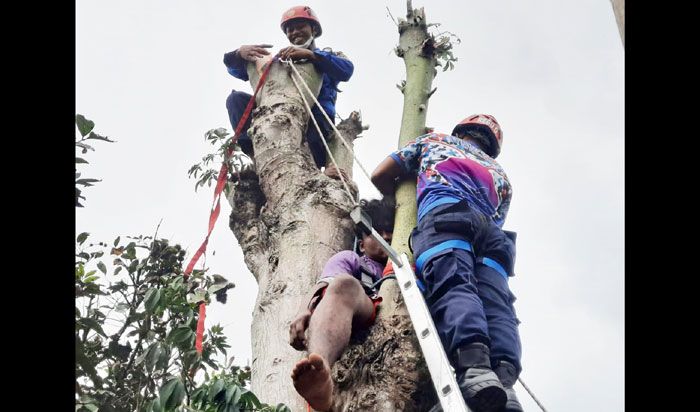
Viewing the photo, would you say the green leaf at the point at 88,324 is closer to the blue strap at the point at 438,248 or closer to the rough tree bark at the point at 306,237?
the rough tree bark at the point at 306,237

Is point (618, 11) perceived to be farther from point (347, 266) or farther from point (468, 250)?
point (347, 266)

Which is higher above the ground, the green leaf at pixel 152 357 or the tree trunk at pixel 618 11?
the tree trunk at pixel 618 11

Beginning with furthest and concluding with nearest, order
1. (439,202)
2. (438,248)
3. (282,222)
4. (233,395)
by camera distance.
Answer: (282,222), (439,202), (438,248), (233,395)

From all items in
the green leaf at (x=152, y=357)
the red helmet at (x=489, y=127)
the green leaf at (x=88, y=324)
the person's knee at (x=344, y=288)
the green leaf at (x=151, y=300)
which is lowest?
the green leaf at (x=152, y=357)

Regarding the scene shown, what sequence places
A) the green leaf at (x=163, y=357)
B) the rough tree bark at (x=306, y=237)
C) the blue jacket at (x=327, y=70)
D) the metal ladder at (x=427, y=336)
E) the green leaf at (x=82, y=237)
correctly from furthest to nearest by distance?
1. the blue jacket at (x=327, y=70)
2. the green leaf at (x=82, y=237)
3. the green leaf at (x=163, y=357)
4. the rough tree bark at (x=306, y=237)
5. the metal ladder at (x=427, y=336)

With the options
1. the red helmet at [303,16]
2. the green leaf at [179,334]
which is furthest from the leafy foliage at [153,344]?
the red helmet at [303,16]

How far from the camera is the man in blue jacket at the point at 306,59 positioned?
5453mm

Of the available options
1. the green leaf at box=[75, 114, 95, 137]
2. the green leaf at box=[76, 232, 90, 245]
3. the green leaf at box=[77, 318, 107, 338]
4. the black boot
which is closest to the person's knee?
the black boot

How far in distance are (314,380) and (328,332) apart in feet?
1.16

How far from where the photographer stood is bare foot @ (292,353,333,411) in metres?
2.92

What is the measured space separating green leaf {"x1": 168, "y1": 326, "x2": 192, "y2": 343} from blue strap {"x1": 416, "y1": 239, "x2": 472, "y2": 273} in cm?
105

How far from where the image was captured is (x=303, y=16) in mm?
5977

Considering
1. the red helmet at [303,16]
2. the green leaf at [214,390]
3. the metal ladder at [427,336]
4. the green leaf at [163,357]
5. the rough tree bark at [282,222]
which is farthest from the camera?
the red helmet at [303,16]

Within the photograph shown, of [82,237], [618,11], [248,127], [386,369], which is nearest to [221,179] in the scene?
[248,127]
